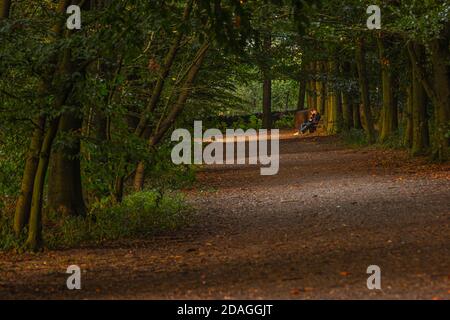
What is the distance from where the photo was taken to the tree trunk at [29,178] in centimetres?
1183

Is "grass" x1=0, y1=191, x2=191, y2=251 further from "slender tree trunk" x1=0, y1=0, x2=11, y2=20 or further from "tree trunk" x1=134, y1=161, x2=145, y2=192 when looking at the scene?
"slender tree trunk" x1=0, y1=0, x2=11, y2=20

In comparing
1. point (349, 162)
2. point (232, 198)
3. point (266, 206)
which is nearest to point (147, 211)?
point (266, 206)

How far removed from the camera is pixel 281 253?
36.8 feet

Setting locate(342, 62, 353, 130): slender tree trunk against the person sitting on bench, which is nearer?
locate(342, 62, 353, 130): slender tree trunk

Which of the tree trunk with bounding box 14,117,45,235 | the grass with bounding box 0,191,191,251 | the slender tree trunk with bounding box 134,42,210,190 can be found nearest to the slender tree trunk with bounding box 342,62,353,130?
the slender tree trunk with bounding box 134,42,210,190

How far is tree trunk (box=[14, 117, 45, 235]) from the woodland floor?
64 cm

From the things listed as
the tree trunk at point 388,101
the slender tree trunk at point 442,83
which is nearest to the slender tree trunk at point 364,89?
the tree trunk at point 388,101

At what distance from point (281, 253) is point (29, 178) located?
3461 millimetres

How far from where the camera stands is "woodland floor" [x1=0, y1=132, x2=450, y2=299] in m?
8.73

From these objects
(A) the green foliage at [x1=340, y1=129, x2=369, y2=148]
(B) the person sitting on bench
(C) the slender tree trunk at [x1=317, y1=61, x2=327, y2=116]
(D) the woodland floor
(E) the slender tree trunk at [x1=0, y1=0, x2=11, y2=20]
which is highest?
(C) the slender tree trunk at [x1=317, y1=61, x2=327, y2=116]

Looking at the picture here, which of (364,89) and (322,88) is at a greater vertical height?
(322,88)

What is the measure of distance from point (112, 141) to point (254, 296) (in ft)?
15.7

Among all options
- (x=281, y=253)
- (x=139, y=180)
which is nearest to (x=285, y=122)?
(x=139, y=180)

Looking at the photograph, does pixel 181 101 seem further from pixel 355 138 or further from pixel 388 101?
pixel 355 138
